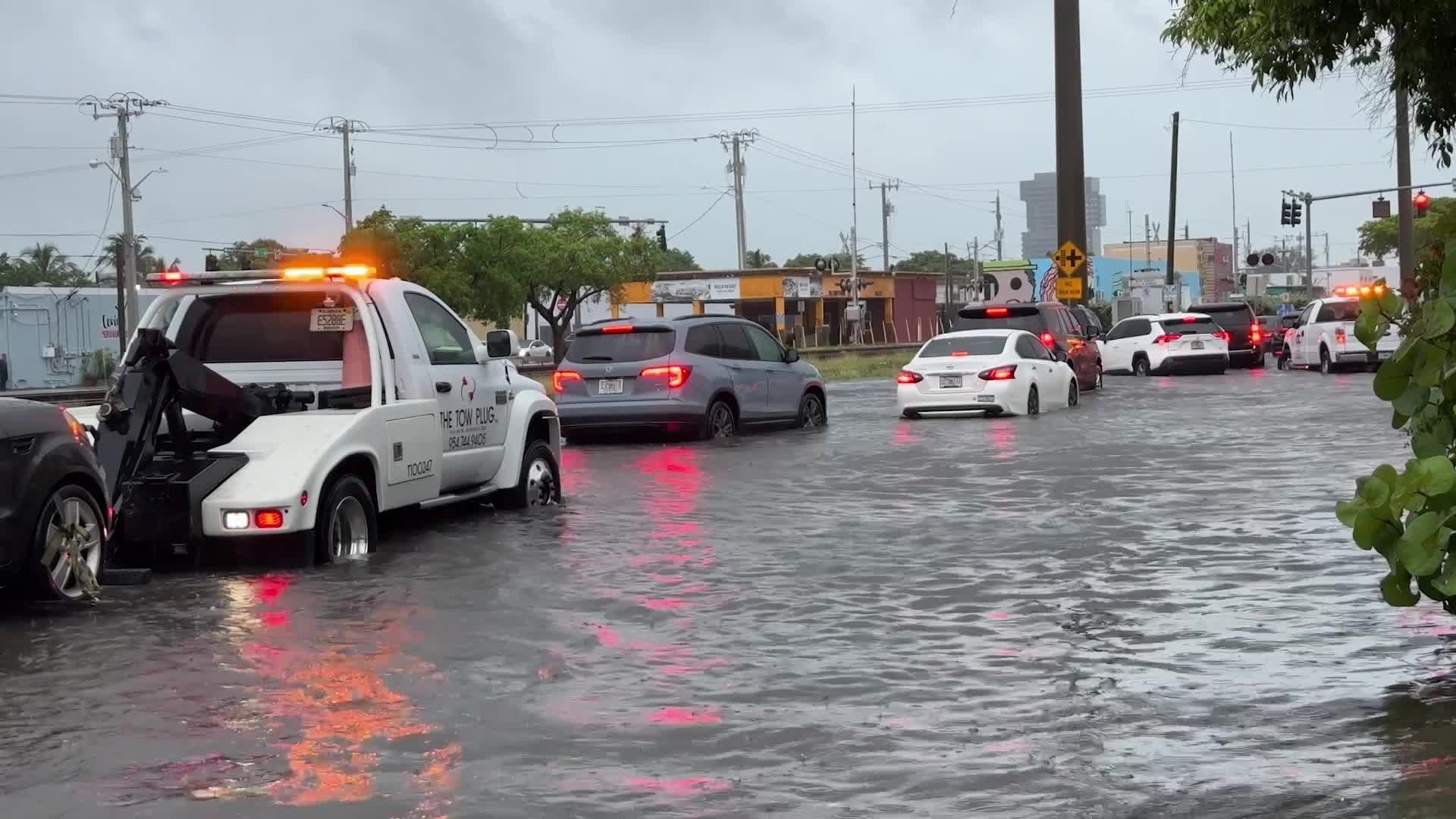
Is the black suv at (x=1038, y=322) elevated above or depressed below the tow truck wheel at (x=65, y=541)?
above

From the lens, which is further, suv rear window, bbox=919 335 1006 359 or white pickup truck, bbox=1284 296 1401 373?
white pickup truck, bbox=1284 296 1401 373

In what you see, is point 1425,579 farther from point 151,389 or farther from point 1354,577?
point 151,389

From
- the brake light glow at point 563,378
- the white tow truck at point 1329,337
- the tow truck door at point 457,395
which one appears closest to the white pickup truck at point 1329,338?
the white tow truck at point 1329,337

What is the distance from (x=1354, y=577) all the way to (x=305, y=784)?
6609 millimetres

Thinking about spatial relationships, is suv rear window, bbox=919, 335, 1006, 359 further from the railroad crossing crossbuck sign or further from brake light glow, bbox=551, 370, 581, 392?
the railroad crossing crossbuck sign

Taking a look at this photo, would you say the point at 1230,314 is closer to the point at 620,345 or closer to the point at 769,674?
the point at 620,345

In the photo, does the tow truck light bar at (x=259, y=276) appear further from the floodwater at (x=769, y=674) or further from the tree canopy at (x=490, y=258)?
the tree canopy at (x=490, y=258)

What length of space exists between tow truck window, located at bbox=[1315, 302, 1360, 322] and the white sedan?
15.7 metres

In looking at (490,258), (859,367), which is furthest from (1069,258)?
(490,258)

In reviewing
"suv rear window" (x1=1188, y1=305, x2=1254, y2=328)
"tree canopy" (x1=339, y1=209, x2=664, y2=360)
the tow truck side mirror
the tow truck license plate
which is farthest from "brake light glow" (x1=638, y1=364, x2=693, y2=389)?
"tree canopy" (x1=339, y1=209, x2=664, y2=360)

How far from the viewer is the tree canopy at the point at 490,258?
7219cm

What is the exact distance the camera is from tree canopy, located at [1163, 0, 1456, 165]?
12484 mm

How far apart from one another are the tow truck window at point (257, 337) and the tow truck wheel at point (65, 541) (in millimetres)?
2859

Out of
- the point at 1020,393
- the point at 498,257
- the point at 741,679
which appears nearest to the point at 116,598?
the point at 741,679
